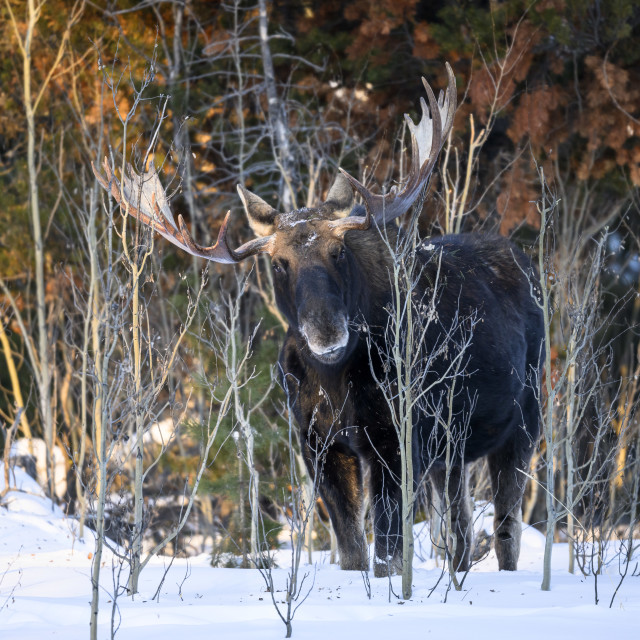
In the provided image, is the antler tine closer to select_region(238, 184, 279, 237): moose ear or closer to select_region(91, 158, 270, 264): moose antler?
select_region(91, 158, 270, 264): moose antler

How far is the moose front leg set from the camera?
20.8ft

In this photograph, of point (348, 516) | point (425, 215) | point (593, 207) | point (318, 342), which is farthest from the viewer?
point (593, 207)

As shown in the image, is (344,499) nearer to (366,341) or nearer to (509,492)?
(366,341)

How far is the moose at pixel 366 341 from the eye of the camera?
5.99 m

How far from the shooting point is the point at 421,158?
21.1ft

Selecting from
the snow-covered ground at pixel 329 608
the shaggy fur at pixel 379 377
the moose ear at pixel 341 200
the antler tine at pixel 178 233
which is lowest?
the snow-covered ground at pixel 329 608

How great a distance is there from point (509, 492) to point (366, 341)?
2074mm

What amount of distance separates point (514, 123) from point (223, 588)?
7901mm

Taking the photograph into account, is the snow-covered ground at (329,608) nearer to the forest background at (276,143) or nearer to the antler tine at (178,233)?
the antler tine at (178,233)

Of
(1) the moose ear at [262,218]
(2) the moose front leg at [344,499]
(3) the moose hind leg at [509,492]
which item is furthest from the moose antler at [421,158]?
(3) the moose hind leg at [509,492]

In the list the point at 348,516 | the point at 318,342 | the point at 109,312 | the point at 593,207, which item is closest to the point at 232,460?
the point at 348,516

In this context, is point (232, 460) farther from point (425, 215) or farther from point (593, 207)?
point (593, 207)

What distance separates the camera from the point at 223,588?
5992mm

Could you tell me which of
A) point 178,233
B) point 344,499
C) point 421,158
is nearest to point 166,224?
point 178,233
